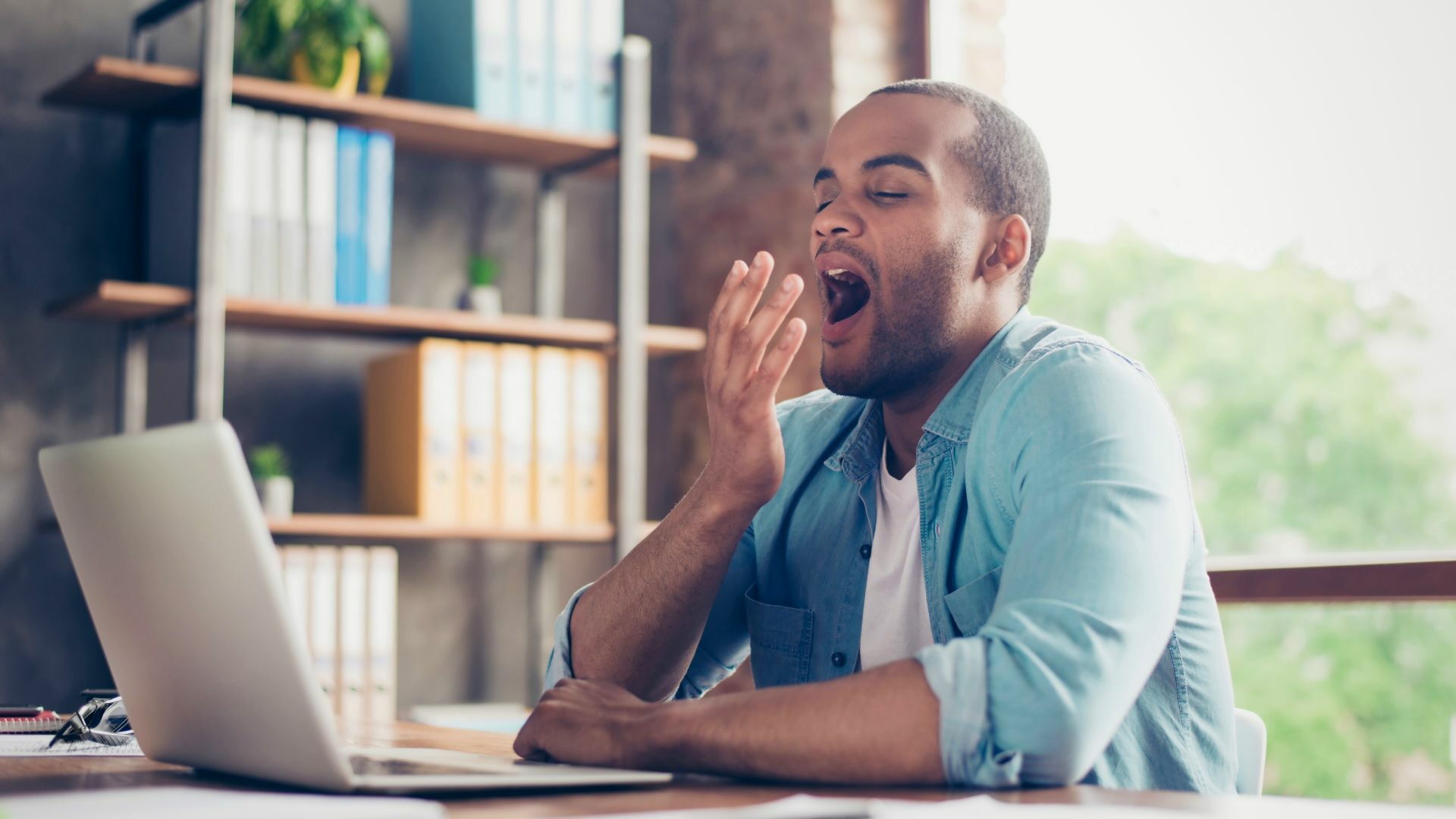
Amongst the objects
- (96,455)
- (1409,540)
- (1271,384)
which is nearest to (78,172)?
(96,455)

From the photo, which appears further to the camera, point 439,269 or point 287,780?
point 439,269

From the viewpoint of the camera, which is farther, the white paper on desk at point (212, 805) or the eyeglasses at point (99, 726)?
the eyeglasses at point (99, 726)

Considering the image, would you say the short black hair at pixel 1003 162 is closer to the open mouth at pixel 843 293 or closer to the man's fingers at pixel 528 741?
the open mouth at pixel 843 293

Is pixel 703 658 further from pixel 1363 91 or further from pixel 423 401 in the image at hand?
pixel 1363 91

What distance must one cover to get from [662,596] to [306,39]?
5.48 ft

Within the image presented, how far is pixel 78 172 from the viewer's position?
2.68m

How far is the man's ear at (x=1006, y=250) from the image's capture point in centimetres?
145

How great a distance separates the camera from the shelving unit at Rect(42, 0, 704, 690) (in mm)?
2377

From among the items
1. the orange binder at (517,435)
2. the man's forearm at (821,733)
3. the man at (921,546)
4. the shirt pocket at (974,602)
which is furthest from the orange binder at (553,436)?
the man's forearm at (821,733)

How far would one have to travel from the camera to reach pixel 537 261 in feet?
9.91

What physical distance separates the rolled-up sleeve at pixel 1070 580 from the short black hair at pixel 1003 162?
13.5 inches

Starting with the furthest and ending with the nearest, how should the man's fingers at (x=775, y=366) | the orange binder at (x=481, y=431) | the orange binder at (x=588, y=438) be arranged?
the orange binder at (x=588, y=438), the orange binder at (x=481, y=431), the man's fingers at (x=775, y=366)

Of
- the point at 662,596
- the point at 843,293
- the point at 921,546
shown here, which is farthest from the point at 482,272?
the point at 921,546

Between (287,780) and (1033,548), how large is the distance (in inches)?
19.9
